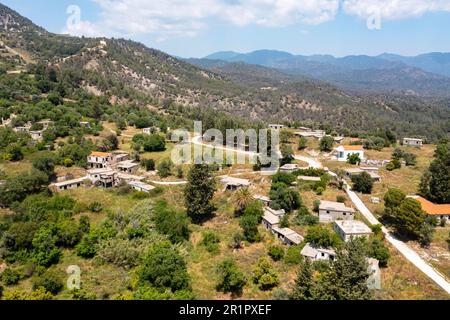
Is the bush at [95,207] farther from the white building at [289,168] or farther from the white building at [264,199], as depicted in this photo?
the white building at [289,168]

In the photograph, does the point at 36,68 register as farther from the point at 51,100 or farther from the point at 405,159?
the point at 405,159

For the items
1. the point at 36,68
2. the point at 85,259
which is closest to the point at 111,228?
the point at 85,259

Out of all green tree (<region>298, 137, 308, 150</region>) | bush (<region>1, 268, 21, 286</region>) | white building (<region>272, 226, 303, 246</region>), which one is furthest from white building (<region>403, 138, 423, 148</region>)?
bush (<region>1, 268, 21, 286</region>)

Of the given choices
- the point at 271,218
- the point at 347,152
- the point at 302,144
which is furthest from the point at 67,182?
the point at 347,152

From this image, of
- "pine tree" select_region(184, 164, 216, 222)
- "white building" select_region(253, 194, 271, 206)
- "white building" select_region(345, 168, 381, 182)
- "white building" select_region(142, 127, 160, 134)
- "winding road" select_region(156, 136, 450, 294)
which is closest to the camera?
"winding road" select_region(156, 136, 450, 294)

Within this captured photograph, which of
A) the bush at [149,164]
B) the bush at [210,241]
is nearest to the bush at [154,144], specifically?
the bush at [149,164]

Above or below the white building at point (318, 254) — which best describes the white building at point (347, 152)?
above

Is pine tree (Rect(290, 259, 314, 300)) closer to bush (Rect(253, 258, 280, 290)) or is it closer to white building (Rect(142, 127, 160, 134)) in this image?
bush (Rect(253, 258, 280, 290))

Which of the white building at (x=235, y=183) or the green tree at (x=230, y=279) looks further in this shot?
the white building at (x=235, y=183)
